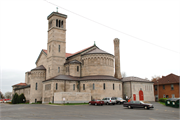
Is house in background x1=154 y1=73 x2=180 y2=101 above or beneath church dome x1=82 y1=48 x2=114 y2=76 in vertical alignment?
beneath

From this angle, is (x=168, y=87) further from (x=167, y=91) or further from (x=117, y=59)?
(x=117, y=59)

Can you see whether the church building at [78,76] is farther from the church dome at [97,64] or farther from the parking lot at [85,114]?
the parking lot at [85,114]

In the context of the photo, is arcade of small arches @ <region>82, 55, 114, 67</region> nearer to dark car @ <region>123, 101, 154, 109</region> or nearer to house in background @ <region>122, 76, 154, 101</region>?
house in background @ <region>122, 76, 154, 101</region>

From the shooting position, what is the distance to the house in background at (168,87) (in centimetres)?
5466

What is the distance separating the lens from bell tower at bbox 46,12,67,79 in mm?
50575

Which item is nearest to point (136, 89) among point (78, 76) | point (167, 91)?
point (167, 91)

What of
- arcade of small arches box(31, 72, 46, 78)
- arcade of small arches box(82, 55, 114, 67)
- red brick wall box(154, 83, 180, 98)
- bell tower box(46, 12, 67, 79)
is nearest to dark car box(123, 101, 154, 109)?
arcade of small arches box(82, 55, 114, 67)

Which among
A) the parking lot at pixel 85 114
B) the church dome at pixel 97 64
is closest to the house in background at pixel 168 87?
the church dome at pixel 97 64

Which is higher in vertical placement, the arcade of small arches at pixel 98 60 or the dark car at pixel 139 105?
the arcade of small arches at pixel 98 60

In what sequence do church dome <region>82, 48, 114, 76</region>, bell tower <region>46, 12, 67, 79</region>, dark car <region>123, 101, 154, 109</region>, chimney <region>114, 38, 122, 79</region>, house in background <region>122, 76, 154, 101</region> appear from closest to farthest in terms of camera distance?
dark car <region>123, 101, 154, 109</region>
church dome <region>82, 48, 114, 76</region>
house in background <region>122, 76, 154, 101</region>
bell tower <region>46, 12, 67, 79</region>
chimney <region>114, 38, 122, 79</region>

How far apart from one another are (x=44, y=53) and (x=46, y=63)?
4077 mm

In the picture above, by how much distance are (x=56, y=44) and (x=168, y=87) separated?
38105mm

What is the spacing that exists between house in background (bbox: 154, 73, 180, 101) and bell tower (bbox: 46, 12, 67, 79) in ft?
105

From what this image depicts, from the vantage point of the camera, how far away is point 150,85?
5219 cm
